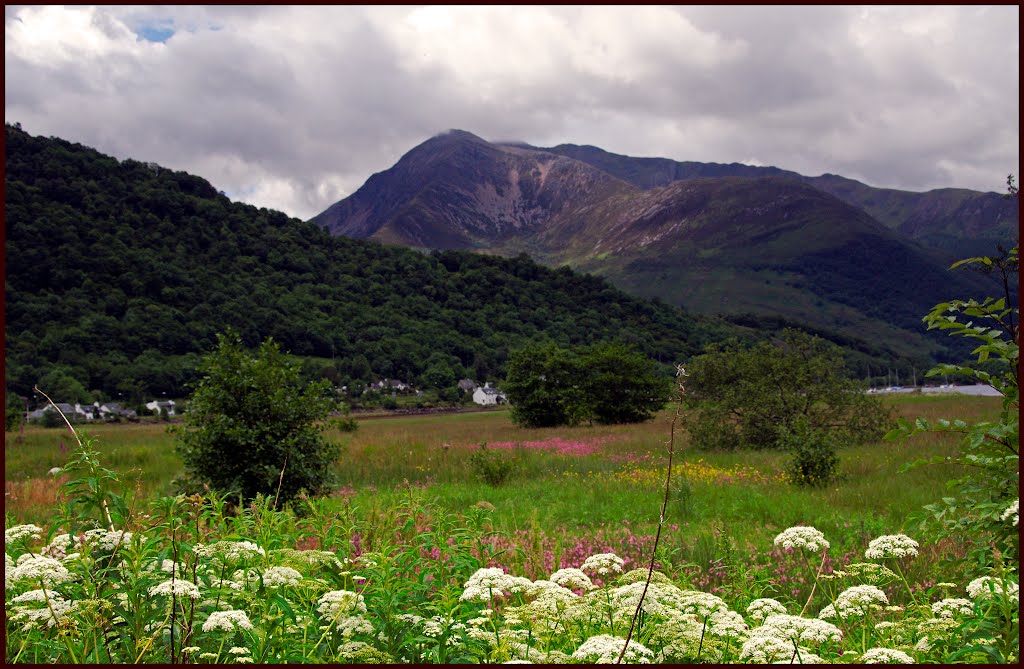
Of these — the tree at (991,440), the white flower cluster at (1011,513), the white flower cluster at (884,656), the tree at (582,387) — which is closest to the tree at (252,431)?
the tree at (991,440)

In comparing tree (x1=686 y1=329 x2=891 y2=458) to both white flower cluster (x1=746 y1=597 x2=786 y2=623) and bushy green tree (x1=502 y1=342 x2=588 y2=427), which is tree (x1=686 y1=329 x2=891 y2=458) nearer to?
bushy green tree (x1=502 y1=342 x2=588 y2=427)

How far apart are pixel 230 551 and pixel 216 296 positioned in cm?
11374

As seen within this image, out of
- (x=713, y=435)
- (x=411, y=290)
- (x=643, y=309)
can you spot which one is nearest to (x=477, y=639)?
(x=713, y=435)

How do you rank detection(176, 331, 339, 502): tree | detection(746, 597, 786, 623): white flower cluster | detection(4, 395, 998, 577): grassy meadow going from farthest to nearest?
1. detection(176, 331, 339, 502): tree
2. detection(4, 395, 998, 577): grassy meadow
3. detection(746, 597, 786, 623): white flower cluster

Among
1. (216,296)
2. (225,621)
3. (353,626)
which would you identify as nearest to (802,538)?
(353,626)

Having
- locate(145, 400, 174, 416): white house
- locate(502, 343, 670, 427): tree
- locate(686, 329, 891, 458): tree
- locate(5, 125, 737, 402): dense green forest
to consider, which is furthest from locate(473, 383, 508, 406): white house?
locate(686, 329, 891, 458): tree

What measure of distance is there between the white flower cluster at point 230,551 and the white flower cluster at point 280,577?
15.7 inches

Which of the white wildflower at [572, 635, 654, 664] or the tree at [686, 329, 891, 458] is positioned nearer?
the white wildflower at [572, 635, 654, 664]

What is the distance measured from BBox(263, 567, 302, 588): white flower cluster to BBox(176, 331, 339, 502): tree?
25.1ft

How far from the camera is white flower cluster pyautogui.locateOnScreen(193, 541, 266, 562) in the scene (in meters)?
3.86

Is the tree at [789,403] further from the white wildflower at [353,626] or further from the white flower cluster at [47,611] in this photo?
the white flower cluster at [47,611]

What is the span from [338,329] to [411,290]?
25.1 metres

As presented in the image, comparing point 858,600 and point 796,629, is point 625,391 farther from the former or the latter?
point 796,629

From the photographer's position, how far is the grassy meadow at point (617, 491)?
859cm
